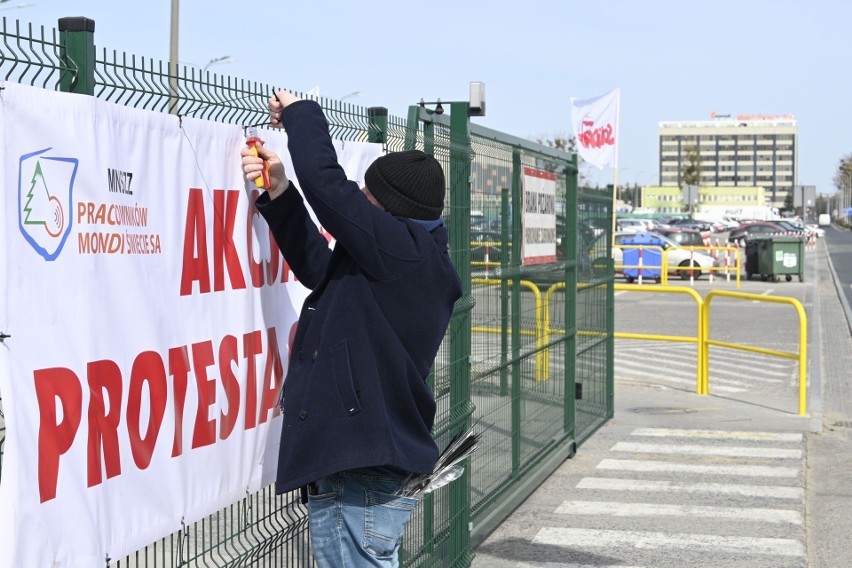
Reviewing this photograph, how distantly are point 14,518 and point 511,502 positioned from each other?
4919mm

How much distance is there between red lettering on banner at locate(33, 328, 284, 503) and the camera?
2.52 meters

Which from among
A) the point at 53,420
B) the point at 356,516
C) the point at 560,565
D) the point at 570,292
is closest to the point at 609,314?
the point at 570,292

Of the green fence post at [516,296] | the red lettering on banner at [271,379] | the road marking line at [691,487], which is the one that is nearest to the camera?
the red lettering on banner at [271,379]

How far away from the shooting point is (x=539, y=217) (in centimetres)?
759

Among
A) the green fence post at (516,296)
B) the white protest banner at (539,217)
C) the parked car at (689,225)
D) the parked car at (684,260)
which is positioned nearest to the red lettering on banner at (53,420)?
the green fence post at (516,296)

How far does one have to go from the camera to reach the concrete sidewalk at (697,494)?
20.9 ft

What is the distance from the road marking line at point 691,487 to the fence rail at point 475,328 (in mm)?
374

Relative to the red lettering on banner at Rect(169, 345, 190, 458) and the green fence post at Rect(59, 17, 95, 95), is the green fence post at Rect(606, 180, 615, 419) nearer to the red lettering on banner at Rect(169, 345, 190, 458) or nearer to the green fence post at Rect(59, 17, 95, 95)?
the red lettering on banner at Rect(169, 345, 190, 458)

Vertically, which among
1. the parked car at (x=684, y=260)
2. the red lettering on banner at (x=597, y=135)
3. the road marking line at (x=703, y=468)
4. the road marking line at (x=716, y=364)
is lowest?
the road marking line at (x=703, y=468)

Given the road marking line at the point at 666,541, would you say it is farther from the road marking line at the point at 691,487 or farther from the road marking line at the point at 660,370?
the road marking line at the point at 660,370

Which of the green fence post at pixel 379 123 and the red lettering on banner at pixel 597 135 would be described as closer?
the green fence post at pixel 379 123

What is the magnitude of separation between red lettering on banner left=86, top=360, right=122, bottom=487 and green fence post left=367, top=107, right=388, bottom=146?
2066 mm

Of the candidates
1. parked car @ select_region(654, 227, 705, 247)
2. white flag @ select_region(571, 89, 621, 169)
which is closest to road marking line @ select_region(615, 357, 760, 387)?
white flag @ select_region(571, 89, 621, 169)

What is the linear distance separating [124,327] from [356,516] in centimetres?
81
